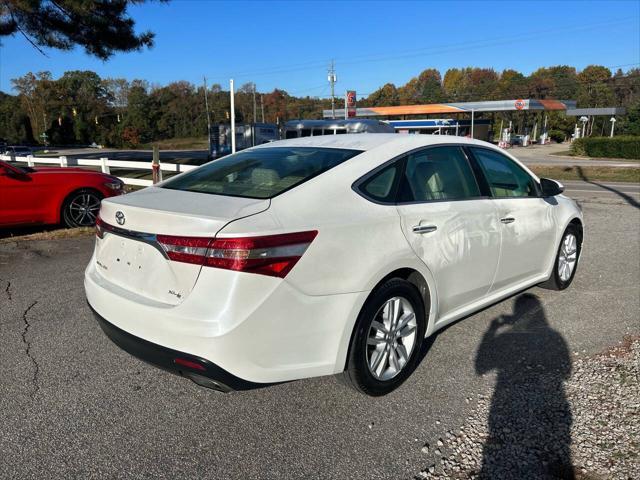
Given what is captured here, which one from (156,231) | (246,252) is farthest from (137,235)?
(246,252)

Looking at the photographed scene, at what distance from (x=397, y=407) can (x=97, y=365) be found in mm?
2069

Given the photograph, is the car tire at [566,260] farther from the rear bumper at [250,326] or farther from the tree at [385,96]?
the tree at [385,96]

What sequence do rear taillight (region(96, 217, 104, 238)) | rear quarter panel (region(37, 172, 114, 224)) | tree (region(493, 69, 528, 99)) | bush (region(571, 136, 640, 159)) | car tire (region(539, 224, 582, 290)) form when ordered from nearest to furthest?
rear taillight (region(96, 217, 104, 238)), car tire (region(539, 224, 582, 290)), rear quarter panel (region(37, 172, 114, 224)), bush (region(571, 136, 640, 159)), tree (region(493, 69, 528, 99))

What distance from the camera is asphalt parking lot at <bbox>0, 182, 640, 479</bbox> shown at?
2.52m

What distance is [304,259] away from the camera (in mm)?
2564

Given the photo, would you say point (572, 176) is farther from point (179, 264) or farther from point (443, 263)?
point (179, 264)

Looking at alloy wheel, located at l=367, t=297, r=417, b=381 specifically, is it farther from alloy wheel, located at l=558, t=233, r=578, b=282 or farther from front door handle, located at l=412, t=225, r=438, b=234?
alloy wheel, located at l=558, t=233, r=578, b=282

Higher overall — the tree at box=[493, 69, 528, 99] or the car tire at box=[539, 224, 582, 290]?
the tree at box=[493, 69, 528, 99]

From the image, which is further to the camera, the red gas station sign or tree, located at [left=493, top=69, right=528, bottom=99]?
tree, located at [left=493, top=69, right=528, bottom=99]

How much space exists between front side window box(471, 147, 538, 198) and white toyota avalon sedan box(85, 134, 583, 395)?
3.3 inches

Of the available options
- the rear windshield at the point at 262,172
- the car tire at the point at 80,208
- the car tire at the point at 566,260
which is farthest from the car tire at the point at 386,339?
the car tire at the point at 80,208

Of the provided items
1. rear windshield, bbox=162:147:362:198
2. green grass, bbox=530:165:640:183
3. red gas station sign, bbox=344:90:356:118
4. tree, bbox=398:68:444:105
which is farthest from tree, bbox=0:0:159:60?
tree, bbox=398:68:444:105

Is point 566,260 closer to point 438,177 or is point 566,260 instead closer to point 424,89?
point 438,177

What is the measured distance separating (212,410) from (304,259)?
45.2 inches
